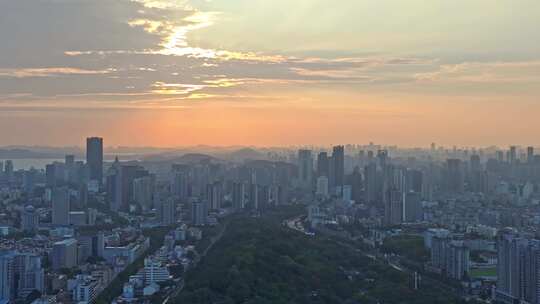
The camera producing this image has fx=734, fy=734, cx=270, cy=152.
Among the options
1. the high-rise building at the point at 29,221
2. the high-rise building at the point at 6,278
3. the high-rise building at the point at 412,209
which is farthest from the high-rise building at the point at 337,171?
the high-rise building at the point at 6,278

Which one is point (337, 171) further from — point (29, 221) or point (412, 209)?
point (29, 221)

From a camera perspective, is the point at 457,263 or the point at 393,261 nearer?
the point at 457,263

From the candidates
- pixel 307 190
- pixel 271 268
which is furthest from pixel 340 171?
pixel 271 268

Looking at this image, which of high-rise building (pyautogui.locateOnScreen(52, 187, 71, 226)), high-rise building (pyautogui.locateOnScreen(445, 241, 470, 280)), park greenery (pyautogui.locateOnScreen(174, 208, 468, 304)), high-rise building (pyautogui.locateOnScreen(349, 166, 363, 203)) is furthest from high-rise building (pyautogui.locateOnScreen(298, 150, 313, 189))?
high-rise building (pyautogui.locateOnScreen(445, 241, 470, 280))

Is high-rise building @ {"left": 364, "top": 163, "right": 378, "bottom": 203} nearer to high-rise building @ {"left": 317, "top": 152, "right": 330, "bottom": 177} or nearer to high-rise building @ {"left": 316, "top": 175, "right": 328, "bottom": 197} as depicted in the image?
high-rise building @ {"left": 316, "top": 175, "right": 328, "bottom": 197}

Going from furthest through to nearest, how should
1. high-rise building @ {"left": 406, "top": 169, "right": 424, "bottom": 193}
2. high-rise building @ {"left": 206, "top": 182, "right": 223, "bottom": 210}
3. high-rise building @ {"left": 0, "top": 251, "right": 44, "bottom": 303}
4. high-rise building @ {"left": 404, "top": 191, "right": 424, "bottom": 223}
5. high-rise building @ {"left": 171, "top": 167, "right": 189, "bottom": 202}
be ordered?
high-rise building @ {"left": 406, "top": 169, "right": 424, "bottom": 193} → high-rise building @ {"left": 171, "top": 167, "right": 189, "bottom": 202} → high-rise building @ {"left": 206, "top": 182, "right": 223, "bottom": 210} → high-rise building @ {"left": 404, "top": 191, "right": 424, "bottom": 223} → high-rise building @ {"left": 0, "top": 251, "right": 44, "bottom": 303}

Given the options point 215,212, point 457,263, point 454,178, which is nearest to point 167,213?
point 215,212
